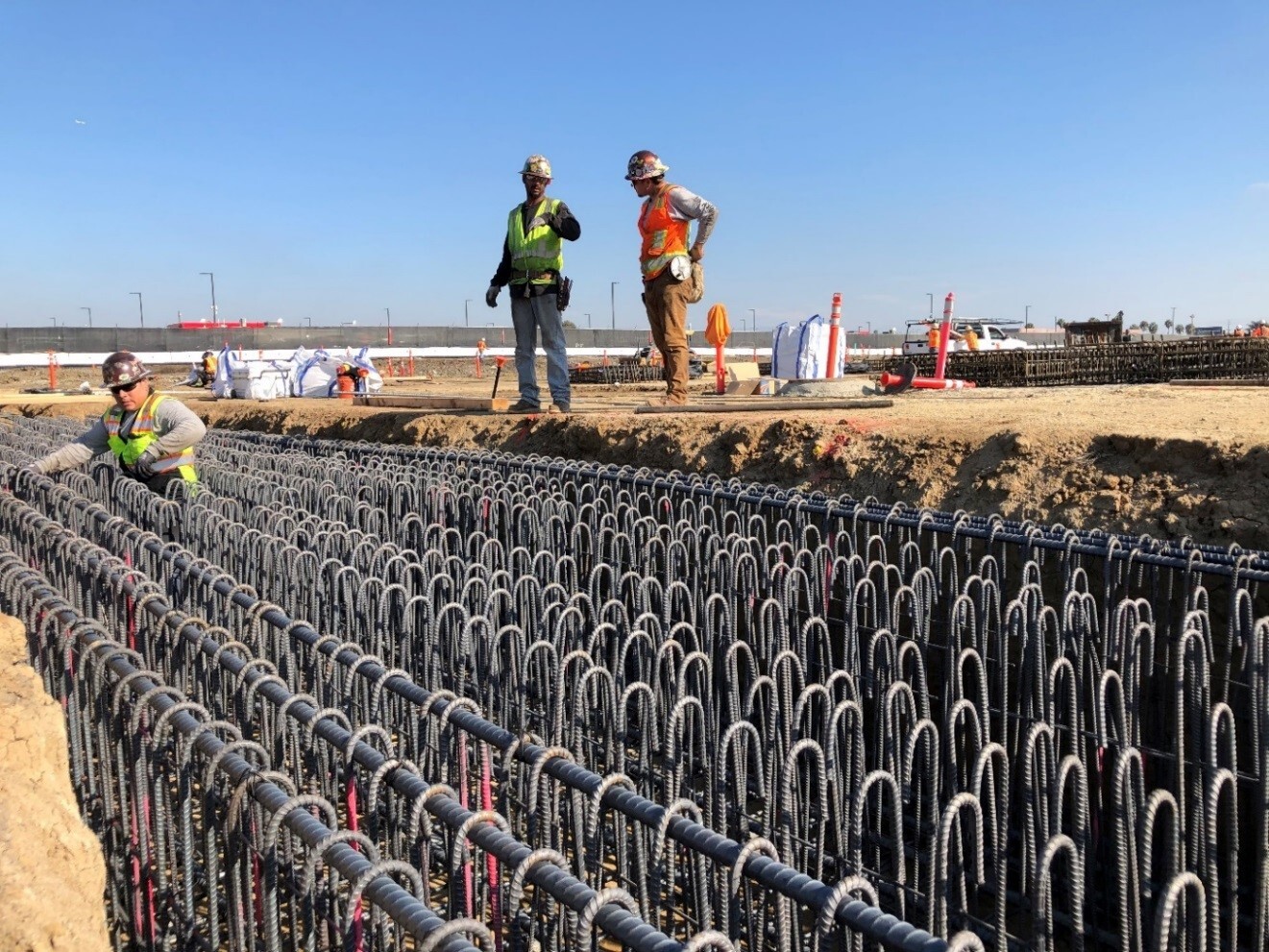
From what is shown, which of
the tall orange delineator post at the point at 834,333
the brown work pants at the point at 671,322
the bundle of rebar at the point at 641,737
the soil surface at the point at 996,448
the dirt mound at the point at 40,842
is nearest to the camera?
the dirt mound at the point at 40,842

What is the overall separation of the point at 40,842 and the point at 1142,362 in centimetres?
1602

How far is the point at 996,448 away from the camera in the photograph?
257 inches

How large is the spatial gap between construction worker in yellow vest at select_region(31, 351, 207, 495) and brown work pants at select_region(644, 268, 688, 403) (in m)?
3.71

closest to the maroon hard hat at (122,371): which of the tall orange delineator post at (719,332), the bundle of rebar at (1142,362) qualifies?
the tall orange delineator post at (719,332)

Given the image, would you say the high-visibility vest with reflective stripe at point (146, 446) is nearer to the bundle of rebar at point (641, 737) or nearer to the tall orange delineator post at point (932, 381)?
the bundle of rebar at point (641, 737)

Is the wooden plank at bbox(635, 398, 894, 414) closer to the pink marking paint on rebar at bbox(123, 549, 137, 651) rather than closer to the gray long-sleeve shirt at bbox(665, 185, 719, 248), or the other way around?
the gray long-sleeve shirt at bbox(665, 185, 719, 248)

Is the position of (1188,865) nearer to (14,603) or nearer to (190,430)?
(14,603)

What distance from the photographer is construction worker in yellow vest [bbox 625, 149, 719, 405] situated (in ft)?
29.0

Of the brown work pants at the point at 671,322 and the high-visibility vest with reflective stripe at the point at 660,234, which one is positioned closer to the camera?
the high-visibility vest with reflective stripe at the point at 660,234

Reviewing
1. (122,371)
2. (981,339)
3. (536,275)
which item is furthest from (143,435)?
(981,339)

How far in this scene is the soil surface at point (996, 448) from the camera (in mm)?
5594

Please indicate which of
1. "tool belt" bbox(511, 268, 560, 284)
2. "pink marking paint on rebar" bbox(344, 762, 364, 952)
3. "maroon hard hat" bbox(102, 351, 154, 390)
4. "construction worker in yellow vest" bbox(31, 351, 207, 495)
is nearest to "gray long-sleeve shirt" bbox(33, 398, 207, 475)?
"construction worker in yellow vest" bbox(31, 351, 207, 495)

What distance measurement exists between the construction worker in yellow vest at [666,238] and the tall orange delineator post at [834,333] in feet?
12.4

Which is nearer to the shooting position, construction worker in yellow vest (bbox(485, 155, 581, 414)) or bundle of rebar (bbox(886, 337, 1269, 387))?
construction worker in yellow vest (bbox(485, 155, 581, 414))
